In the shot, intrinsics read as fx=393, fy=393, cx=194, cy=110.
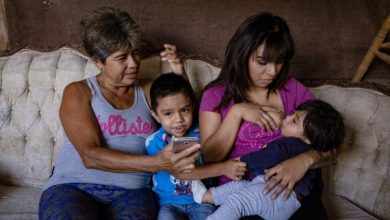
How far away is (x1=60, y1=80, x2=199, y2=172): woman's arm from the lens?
1321 millimetres

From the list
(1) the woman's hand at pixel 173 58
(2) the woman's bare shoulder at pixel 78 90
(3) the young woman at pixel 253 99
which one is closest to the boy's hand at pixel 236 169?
(3) the young woman at pixel 253 99

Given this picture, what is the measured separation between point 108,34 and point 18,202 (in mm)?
860

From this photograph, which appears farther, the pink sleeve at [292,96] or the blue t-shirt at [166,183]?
the pink sleeve at [292,96]

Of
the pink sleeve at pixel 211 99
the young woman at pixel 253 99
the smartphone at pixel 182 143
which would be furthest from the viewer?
the pink sleeve at pixel 211 99

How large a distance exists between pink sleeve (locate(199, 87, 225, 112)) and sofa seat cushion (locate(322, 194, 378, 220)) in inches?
28.6

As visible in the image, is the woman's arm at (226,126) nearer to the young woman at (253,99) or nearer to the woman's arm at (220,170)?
the young woman at (253,99)

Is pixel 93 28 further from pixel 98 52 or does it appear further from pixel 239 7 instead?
pixel 239 7

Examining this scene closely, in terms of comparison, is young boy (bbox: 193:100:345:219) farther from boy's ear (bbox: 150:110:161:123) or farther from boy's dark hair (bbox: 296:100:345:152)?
boy's ear (bbox: 150:110:161:123)

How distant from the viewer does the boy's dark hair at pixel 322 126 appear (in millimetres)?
1439

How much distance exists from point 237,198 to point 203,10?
1.19 meters

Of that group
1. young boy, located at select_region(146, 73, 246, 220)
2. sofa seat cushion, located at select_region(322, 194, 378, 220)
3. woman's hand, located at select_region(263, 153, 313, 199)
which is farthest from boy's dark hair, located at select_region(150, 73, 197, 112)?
sofa seat cushion, located at select_region(322, 194, 378, 220)

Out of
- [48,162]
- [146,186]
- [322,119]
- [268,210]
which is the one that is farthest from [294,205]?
[48,162]

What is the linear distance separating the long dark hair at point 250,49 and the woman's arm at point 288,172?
13.4 inches

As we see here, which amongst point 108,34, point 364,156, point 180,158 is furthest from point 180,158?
point 364,156
